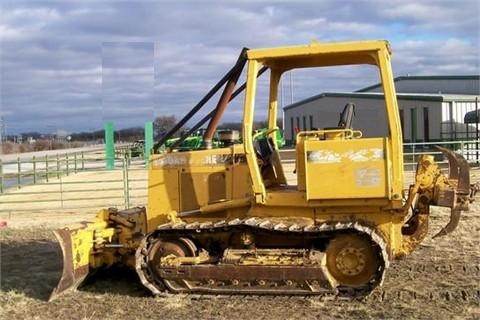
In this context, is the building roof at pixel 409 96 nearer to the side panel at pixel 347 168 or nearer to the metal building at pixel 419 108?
the metal building at pixel 419 108

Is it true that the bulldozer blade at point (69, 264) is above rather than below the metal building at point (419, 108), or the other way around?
below

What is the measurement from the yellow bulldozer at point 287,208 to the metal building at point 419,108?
2048cm

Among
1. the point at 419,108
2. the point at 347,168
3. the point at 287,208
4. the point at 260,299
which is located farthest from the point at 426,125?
the point at 260,299

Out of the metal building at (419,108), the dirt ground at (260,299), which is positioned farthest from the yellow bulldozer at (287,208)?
the metal building at (419,108)

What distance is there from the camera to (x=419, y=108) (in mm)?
34781

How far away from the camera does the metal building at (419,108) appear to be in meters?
33.6

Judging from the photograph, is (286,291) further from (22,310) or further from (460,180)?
(22,310)

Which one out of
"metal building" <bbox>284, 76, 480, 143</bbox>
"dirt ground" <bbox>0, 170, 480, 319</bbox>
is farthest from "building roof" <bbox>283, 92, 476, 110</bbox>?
"dirt ground" <bbox>0, 170, 480, 319</bbox>

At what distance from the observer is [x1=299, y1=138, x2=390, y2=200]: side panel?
684 centimetres

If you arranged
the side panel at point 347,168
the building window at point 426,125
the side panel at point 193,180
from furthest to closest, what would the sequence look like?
the building window at point 426,125
the side panel at point 193,180
the side panel at point 347,168

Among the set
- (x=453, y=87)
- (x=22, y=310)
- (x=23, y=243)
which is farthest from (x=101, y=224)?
(x=453, y=87)

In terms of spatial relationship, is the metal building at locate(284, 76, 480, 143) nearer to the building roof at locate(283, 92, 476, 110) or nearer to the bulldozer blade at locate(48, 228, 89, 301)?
the building roof at locate(283, 92, 476, 110)

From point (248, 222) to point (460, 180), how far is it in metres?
2.44

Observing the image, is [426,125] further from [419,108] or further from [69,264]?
[69,264]
